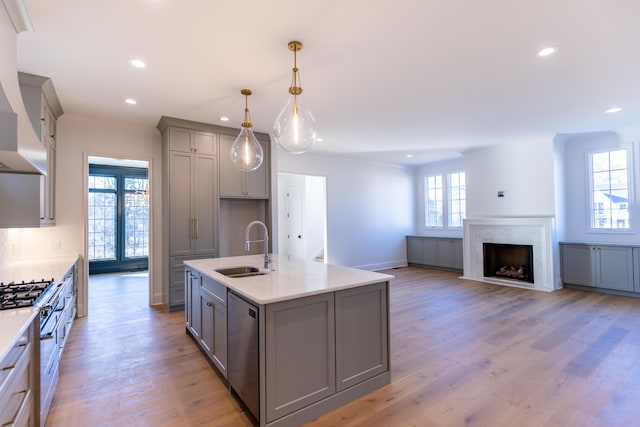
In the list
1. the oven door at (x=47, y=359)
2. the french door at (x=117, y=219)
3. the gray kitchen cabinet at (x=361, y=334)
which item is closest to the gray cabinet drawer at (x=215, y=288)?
the gray kitchen cabinet at (x=361, y=334)

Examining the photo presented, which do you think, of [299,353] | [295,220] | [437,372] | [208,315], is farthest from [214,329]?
[295,220]

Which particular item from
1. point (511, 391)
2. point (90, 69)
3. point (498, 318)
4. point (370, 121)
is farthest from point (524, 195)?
point (90, 69)

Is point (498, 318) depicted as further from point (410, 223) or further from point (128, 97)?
point (128, 97)

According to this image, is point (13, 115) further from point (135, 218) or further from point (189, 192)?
point (135, 218)

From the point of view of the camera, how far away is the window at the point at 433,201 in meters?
8.02

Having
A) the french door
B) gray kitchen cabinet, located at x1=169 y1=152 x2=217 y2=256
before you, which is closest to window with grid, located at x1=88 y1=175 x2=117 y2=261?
the french door

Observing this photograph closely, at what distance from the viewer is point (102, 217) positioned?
7609 millimetres

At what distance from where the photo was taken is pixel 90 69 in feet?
9.55

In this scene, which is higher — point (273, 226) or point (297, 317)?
point (273, 226)

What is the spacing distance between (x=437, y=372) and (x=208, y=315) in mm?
2058

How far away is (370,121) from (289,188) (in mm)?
4098

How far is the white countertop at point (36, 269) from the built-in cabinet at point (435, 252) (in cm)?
696

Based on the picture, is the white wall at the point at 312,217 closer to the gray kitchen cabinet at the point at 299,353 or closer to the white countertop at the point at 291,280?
the white countertop at the point at 291,280

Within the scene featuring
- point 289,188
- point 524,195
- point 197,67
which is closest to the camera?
point 197,67
